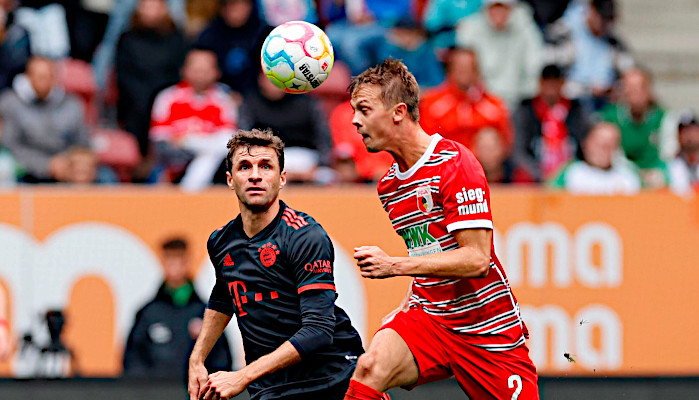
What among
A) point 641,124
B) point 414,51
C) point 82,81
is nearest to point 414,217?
point 414,51

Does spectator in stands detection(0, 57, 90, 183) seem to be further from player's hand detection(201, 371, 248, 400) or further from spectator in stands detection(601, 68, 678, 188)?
spectator in stands detection(601, 68, 678, 188)

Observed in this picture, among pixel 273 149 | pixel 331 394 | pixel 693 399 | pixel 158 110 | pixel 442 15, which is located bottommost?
pixel 693 399

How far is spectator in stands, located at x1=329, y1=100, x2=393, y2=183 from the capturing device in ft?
34.2

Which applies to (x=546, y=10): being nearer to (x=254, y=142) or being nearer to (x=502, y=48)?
(x=502, y=48)

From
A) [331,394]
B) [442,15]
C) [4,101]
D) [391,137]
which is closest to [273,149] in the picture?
[391,137]

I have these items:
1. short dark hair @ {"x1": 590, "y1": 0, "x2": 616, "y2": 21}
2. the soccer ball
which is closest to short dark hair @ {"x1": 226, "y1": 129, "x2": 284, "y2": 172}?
the soccer ball

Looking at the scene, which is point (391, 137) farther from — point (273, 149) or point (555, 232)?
point (555, 232)

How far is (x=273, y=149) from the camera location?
5422mm

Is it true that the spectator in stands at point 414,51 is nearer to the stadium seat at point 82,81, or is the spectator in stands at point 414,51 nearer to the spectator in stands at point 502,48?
the spectator in stands at point 502,48

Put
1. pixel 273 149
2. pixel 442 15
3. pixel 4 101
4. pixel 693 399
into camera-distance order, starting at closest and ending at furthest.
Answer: pixel 273 149 → pixel 693 399 → pixel 4 101 → pixel 442 15

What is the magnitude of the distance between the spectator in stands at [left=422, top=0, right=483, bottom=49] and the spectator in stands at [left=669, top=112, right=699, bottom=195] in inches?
112

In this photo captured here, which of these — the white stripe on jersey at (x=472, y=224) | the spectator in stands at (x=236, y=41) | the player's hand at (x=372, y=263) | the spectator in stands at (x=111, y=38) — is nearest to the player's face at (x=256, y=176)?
the player's hand at (x=372, y=263)

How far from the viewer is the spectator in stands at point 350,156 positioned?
10422 millimetres

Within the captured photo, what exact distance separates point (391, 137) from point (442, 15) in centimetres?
731
